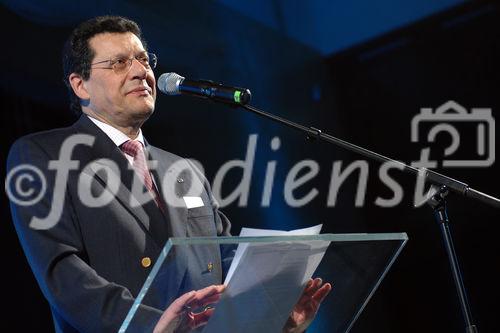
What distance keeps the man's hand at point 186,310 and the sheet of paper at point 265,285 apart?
0.07 ft

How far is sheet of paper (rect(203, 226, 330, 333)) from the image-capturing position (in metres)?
A: 1.08

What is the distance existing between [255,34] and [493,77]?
109cm

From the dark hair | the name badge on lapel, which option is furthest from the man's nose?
the name badge on lapel

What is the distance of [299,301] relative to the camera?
1229 millimetres

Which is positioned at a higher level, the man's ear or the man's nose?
the man's nose

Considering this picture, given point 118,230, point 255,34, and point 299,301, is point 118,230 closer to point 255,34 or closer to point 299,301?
point 299,301

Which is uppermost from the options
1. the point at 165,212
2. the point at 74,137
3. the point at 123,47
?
the point at 123,47

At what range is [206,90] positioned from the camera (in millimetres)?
1623

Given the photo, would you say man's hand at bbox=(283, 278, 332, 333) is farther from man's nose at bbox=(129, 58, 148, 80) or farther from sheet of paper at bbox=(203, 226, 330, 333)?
man's nose at bbox=(129, 58, 148, 80)

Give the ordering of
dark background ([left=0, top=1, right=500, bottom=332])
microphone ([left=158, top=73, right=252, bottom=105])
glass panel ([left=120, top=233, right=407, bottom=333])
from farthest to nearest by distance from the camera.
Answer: dark background ([left=0, top=1, right=500, bottom=332]) < microphone ([left=158, top=73, right=252, bottom=105]) < glass panel ([left=120, top=233, right=407, bottom=333])

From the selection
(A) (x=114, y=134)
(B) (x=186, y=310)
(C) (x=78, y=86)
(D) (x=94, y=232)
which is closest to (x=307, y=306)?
(B) (x=186, y=310)

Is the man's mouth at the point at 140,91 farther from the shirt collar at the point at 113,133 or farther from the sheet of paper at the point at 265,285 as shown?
the sheet of paper at the point at 265,285

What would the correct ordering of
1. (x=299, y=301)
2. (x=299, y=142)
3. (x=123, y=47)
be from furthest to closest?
1. (x=299, y=142)
2. (x=123, y=47)
3. (x=299, y=301)

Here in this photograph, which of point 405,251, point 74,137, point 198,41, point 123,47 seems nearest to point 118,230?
point 74,137
